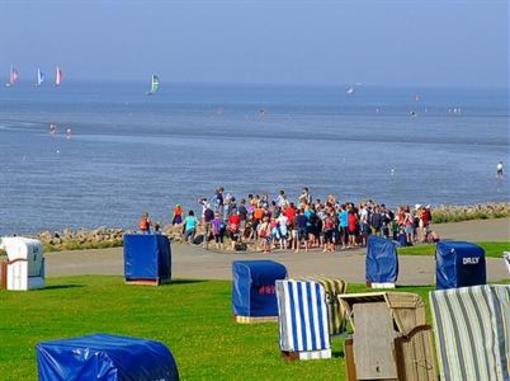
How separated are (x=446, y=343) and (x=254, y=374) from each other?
5726 mm

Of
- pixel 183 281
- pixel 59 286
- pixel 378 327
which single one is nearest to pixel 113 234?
pixel 183 281

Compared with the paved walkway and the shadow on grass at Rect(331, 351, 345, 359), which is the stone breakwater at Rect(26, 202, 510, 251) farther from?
the shadow on grass at Rect(331, 351, 345, 359)

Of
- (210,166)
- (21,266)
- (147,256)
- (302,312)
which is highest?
(210,166)

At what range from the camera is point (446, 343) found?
13008 millimetres

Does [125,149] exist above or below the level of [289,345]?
above

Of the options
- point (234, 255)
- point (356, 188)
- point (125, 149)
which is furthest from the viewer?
point (125, 149)

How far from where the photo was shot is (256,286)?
23.9 meters

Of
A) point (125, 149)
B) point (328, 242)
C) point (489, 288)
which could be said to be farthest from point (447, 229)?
point (125, 149)

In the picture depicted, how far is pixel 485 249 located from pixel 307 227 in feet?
18.7

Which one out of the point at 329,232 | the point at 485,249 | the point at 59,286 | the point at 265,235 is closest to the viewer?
the point at 59,286

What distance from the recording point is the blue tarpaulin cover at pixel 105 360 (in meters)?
10.5

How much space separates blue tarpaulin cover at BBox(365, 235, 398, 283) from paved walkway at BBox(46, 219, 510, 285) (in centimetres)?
121

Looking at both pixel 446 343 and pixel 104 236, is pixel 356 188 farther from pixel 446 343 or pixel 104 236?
pixel 446 343

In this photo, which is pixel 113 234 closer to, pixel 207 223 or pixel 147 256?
pixel 207 223
